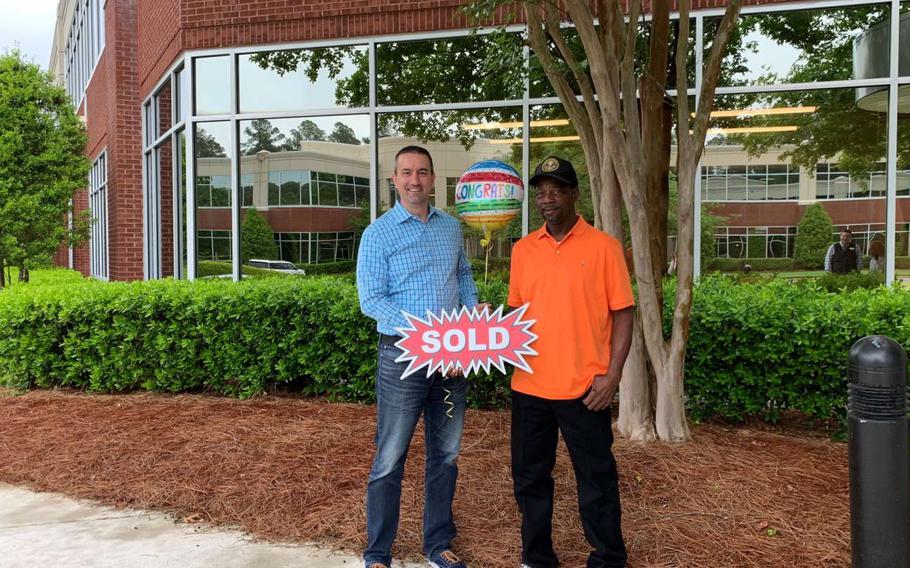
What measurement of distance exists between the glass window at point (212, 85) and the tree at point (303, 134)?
34.8 inches

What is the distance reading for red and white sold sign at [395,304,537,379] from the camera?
2.88 meters

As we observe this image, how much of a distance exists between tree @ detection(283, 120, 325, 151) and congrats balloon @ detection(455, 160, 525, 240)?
5.33 meters

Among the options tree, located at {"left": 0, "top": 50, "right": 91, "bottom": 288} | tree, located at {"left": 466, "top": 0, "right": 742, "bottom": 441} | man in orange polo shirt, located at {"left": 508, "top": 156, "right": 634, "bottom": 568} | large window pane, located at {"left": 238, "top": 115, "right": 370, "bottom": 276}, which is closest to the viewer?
man in orange polo shirt, located at {"left": 508, "top": 156, "right": 634, "bottom": 568}

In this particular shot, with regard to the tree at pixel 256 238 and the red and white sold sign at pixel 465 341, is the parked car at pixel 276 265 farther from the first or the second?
the red and white sold sign at pixel 465 341

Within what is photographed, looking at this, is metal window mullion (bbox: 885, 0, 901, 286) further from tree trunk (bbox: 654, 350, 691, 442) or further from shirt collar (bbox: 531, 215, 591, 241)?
shirt collar (bbox: 531, 215, 591, 241)

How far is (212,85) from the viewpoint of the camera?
9.01m

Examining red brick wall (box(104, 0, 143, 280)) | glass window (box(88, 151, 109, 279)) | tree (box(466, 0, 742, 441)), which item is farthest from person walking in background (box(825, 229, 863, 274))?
glass window (box(88, 151, 109, 279))

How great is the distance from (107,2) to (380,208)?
347 inches

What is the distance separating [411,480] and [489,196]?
168 cm

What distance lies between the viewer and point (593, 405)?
109 inches

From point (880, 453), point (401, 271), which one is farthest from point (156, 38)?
point (880, 453)

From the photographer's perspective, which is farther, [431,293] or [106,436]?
[106,436]

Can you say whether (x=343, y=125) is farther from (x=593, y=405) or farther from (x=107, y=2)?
(x=107, y=2)

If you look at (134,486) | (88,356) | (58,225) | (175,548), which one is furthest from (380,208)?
(58,225)
